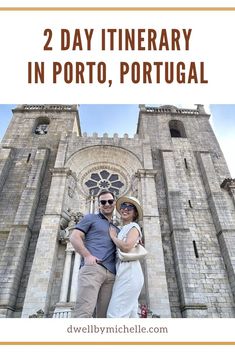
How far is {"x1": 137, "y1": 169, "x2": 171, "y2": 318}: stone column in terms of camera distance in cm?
1013

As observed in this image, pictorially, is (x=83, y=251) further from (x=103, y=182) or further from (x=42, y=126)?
(x=42, y=126)

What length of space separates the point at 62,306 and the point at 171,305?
4.26 metres

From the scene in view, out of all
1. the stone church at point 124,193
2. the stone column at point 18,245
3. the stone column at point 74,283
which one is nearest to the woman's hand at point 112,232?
the stone church at point 124,193

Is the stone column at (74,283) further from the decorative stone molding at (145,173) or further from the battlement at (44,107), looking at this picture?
the battlement at (44,107)

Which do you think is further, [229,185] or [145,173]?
[229,185]

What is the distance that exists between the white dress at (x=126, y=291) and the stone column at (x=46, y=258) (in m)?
7.97

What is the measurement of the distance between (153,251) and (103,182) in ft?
19.5

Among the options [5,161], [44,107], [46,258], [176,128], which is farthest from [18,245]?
[176,128]

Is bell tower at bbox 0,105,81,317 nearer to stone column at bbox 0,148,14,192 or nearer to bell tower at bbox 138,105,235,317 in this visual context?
stone column at bbox 0,148,14,192

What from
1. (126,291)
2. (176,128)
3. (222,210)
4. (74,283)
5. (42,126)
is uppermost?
(176,128)

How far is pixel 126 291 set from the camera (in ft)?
10.1

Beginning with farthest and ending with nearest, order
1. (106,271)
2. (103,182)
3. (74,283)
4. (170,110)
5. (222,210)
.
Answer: (170,110), (103,182), (222,210), (74,283), (106,271)

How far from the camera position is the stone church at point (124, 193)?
35.4 ft
